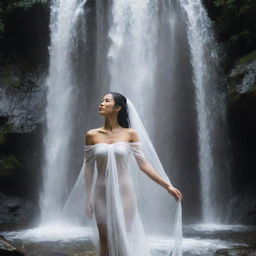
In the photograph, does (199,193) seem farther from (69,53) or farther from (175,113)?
(69,53)

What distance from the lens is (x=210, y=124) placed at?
453 inches

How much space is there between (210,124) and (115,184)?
29.2ft

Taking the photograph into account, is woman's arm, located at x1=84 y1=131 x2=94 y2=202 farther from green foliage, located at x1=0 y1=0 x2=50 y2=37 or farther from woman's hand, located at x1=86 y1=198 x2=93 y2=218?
green foliage, located at x1=0 y1=0 x2=50 y2=37

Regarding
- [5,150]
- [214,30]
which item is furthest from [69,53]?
[214,30]

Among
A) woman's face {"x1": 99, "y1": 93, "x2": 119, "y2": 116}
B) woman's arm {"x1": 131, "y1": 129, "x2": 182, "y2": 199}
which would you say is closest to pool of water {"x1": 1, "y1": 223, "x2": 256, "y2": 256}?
woman's arm {"x1": 131, "y1": 129, "x2": 182, "y2": 199}

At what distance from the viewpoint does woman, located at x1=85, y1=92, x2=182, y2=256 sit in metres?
3.01

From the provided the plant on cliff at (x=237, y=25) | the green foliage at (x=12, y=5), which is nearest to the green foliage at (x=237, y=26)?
the plant on cliff at (x=237, y=25)

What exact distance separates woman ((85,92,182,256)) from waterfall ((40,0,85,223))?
791cm

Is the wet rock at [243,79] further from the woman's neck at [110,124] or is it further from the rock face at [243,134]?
the woman's neck at [110,124]

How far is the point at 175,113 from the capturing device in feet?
38.8

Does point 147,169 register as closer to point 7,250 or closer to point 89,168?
point 89,168

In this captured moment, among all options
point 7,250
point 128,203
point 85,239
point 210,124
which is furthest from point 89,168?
point 210,124

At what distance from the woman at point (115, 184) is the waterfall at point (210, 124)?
8078 millimetres

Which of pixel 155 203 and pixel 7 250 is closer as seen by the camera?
pixel 155 203
